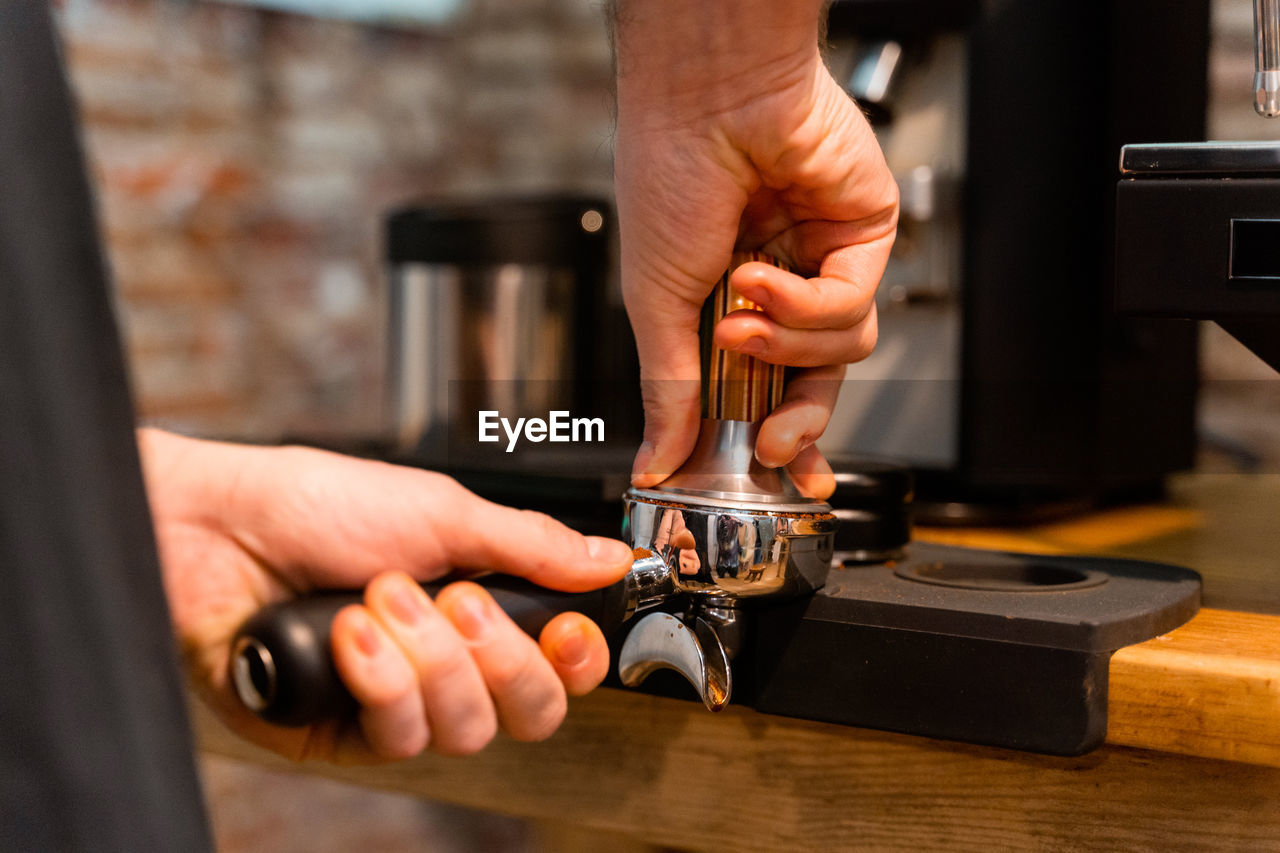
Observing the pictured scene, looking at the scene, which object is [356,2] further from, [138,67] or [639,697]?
[639,697]

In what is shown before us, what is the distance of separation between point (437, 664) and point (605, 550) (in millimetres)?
70

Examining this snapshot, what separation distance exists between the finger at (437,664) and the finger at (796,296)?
17 centimetres

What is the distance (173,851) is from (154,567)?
6 centimetres

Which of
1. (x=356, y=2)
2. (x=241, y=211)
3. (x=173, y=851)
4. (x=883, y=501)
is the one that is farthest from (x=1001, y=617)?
(x=356, y=2)

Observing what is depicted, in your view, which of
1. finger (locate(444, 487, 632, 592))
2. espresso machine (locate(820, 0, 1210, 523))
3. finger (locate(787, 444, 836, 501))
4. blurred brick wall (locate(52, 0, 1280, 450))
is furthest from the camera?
blurred brick wall (locate(52, 0, 1280, 450))

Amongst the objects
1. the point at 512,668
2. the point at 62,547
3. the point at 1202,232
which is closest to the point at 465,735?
the point at 512,668

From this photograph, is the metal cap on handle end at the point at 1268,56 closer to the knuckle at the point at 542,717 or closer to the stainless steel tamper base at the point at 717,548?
the stainless steel tamper base at the point at 717,548

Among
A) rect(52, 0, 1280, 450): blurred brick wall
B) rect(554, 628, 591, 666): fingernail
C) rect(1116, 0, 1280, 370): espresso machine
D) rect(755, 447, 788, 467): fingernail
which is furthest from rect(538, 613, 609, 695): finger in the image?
rect(52, 0, 1280, 450): blurred brick wall

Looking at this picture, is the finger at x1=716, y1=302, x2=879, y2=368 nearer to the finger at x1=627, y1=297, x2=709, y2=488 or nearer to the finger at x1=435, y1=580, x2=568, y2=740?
the finger at x1=627, y1=297, x2=709, y2=488

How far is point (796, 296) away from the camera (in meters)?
0.41

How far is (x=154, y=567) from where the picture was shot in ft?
0.81

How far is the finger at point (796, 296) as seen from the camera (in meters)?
0.41

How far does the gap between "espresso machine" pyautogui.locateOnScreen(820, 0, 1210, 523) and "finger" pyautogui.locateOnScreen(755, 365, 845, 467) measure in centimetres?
27

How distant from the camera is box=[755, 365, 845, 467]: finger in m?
0.42
